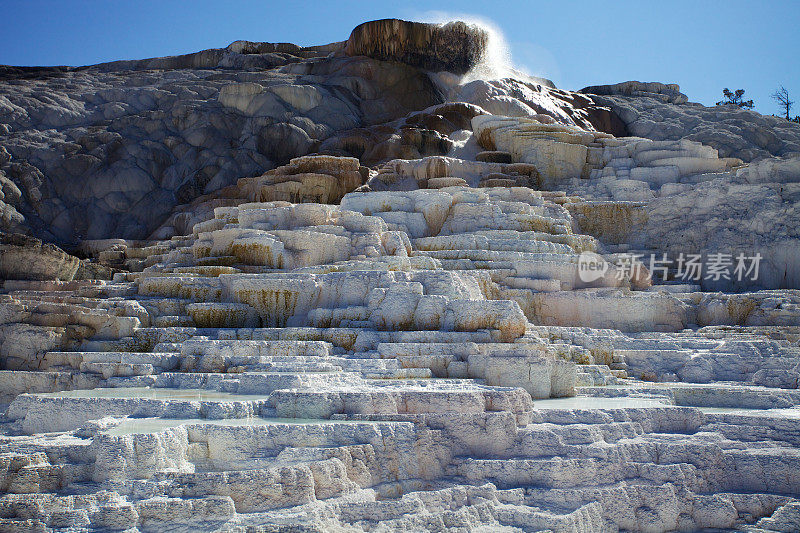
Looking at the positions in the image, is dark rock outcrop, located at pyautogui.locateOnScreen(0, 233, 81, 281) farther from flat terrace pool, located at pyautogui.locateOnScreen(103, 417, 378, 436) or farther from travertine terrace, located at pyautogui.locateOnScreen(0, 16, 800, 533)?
flat terrace pool, located at pyautogui.locateOnScreen(103, 417, 378, 436)

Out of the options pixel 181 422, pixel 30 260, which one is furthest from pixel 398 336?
pixel 30 260

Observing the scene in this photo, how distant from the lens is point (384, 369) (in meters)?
9.22

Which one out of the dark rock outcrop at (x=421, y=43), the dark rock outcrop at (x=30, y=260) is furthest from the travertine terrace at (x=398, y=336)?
the dark rock outcrop at (x=421, y=43)

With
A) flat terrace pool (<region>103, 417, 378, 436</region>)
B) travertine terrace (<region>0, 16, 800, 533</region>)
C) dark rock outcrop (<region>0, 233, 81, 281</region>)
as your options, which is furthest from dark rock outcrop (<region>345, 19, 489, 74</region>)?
flat terrace pool (<region>103, 417, 378, 436</region>)

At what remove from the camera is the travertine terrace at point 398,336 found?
643cm

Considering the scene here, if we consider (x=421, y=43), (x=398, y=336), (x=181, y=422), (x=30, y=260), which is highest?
(x=421, y=43)

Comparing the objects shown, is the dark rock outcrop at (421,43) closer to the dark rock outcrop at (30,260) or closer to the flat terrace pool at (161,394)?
the dark rock outcrop at (30,260)

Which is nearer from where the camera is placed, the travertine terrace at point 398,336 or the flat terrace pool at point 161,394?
the travertine terrace at point 398,336

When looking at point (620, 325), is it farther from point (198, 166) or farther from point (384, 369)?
point (198, 166)

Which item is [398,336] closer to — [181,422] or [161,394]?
[161,394]

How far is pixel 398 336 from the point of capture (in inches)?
402

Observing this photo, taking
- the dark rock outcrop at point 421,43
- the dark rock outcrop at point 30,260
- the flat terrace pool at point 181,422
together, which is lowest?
the flat terrace pool at point 181,422

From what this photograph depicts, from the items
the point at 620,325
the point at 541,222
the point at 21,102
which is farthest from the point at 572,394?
Answer: the point at 21,102

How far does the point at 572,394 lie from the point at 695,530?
2.57 meters
